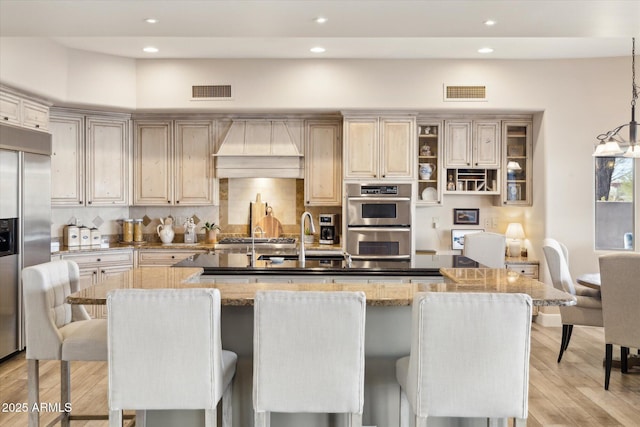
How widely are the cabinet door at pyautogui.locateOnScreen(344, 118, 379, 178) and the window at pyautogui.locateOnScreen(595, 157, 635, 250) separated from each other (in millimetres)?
2485

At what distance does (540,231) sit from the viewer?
6.27 metres

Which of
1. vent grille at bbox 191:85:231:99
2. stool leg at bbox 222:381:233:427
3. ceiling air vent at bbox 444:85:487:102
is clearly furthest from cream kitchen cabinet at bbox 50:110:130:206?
stool leg at bbox 222:381:233:427

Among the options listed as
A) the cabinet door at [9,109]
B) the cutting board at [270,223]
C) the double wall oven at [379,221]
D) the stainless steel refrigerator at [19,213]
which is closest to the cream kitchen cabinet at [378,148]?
the double wall oven at [379,221]

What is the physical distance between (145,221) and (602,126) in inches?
212

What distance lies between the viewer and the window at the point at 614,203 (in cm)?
617

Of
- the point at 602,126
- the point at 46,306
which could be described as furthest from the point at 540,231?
the point at 46,306

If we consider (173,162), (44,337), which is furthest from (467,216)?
(44,337)

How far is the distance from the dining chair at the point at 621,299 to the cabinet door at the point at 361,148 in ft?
8.97

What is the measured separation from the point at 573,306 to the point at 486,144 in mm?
2352

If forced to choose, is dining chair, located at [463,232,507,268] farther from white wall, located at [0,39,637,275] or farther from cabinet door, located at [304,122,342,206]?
cabinet door, located at [304,122,342,206]

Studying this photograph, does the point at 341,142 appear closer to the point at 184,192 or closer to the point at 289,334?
the point at 184,192

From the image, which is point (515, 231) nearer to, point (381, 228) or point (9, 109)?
point (381, 228)

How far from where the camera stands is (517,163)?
6512mm

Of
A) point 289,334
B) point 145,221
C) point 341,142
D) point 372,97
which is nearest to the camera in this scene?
point 289,334
